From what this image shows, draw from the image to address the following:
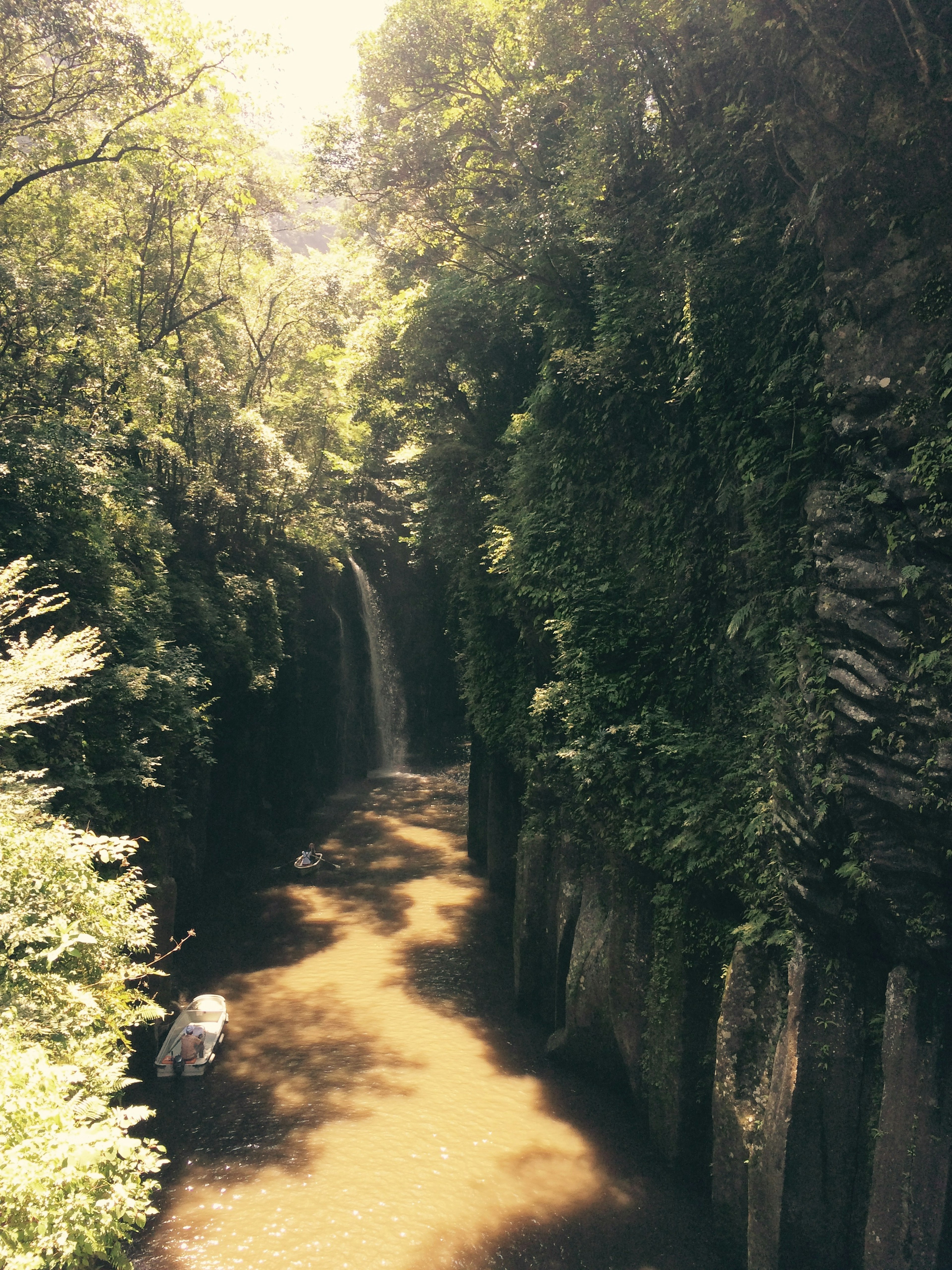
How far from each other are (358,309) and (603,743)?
24.0 m

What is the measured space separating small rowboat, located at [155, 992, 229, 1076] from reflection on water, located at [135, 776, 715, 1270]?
0.24 metres

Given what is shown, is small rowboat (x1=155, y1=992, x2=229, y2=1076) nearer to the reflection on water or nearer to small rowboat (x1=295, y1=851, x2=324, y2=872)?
the reflection on water

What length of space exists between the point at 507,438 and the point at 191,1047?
12798 mm

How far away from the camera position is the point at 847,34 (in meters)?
7.58

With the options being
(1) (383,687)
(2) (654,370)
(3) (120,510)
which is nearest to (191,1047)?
(3) (120,510)

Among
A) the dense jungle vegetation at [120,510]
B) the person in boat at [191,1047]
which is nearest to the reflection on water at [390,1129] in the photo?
the person in boat at [191,1047]

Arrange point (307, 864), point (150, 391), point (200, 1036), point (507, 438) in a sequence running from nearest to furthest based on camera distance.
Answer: point (200, 1036) → point (507, 438) → point (150, 391) → point (307, 864)

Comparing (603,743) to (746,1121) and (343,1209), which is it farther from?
(343,1209)

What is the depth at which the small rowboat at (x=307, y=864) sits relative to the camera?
21625 mm

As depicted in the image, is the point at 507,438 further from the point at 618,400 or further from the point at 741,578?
the point at 741,578

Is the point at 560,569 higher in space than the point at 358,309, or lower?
lower

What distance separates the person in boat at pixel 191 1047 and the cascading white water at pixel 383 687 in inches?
752

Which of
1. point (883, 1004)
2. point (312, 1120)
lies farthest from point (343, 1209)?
point (883, 1004)

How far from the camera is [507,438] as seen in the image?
16375mm
